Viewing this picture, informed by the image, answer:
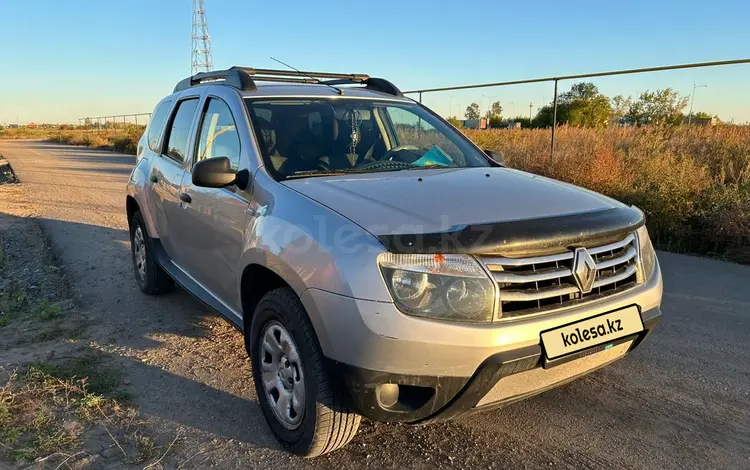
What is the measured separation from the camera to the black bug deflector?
6.75 feet

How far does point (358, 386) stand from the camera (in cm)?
210

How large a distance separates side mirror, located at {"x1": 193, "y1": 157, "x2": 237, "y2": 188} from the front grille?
1.48 meters

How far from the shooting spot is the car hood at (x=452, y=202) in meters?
2.21

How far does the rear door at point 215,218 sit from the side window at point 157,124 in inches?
41.6

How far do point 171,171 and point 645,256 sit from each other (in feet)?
10.7

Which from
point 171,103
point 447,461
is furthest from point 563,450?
point 171,103

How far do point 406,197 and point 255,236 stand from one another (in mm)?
783

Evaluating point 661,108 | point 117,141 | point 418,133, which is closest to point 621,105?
point 661,108

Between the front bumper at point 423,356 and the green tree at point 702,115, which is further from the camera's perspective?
the green tree at point 702,115

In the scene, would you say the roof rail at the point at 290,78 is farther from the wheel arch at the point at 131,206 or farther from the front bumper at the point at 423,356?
the front bumper at the point at 423,356

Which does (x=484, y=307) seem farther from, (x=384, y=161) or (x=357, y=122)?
(x=357, y=122)

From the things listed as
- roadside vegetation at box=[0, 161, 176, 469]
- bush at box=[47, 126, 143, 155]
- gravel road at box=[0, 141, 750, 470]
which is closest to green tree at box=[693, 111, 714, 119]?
gravel road at box=[0, 141, 750, 470]

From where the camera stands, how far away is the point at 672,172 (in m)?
6.92

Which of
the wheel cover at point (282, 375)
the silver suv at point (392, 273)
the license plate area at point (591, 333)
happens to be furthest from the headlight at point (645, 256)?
the wheel cover at point (282, 375)
